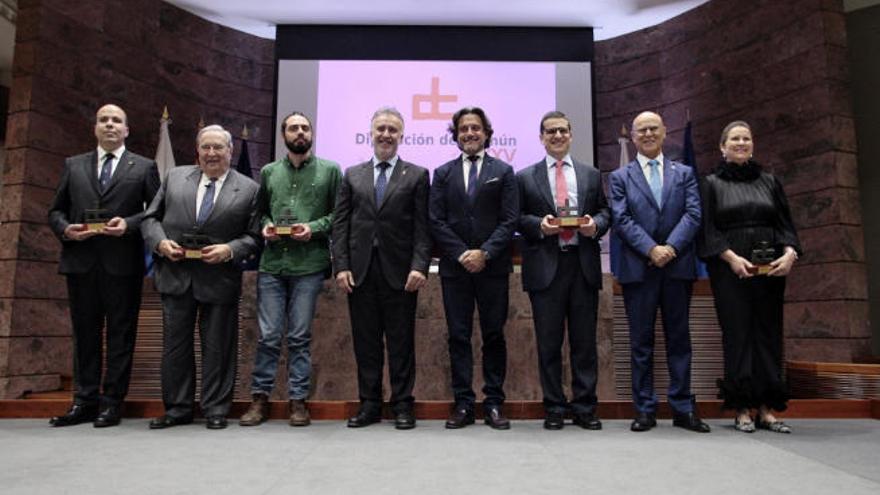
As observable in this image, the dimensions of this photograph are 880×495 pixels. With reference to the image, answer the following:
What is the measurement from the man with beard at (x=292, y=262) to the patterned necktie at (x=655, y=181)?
1523mm

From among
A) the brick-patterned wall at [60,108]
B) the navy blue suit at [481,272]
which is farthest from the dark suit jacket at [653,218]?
the brick-patterned wall at [60,108]

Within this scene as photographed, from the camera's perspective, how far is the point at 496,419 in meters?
2.75

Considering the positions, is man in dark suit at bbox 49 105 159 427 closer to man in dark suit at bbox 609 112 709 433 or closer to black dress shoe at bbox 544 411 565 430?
black dress shoe at bbox 544 411 565 430

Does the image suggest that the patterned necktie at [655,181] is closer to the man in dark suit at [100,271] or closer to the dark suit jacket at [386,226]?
the dark suit jacket at [386,226]

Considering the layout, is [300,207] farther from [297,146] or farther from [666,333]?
[666,333]

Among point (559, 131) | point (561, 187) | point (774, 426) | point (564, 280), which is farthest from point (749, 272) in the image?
point (559, 131)

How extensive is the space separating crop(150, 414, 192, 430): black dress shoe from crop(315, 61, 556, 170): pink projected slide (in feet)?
11.8

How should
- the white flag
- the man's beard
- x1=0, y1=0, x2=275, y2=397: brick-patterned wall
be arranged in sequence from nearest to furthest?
1. the man's beard
2. x1=0, y1=0, x2=275, y2=397: brick-patterned wall
3. the white flag

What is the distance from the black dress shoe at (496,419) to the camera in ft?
8.96

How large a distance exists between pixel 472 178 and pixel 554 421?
1.16 m

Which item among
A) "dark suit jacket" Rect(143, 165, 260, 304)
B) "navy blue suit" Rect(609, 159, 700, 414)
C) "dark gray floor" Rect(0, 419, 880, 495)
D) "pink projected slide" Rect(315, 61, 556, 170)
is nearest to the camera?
"dark gray floor" Rect(0, 419, 880, 495)

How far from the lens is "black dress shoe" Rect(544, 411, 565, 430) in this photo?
8.95 ft

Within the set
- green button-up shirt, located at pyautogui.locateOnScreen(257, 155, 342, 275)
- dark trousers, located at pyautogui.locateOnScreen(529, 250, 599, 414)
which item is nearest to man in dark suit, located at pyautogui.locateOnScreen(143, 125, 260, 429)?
green button-up shirt, located at pyautogui.locateOnScreen(257, 155, 342, 275)

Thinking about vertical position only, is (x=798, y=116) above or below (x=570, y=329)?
above
